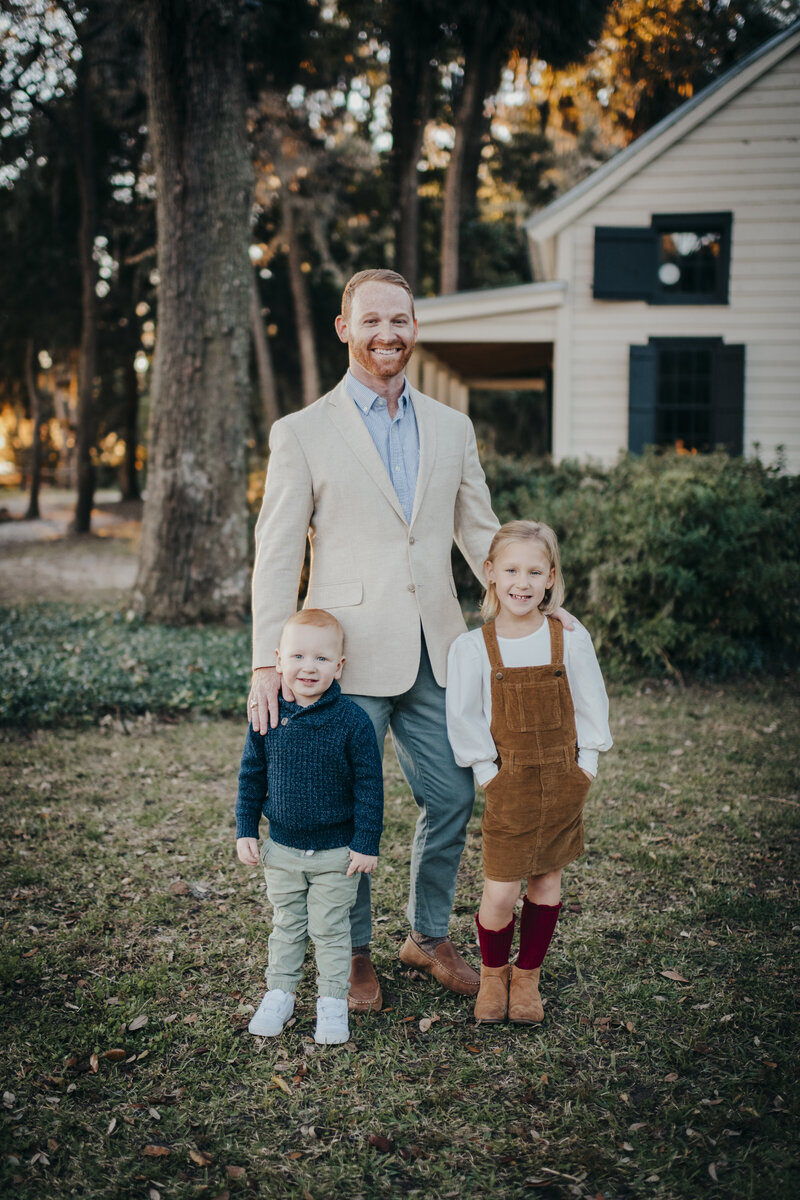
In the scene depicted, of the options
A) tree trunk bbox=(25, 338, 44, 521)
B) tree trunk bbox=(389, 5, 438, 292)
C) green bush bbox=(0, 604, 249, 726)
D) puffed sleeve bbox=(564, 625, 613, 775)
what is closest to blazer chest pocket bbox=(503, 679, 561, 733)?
puffed sleeve bbox=(564, 625, 613, 775)

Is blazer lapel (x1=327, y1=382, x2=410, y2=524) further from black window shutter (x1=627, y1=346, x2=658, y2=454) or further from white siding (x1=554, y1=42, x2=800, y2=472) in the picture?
black window shutter (x1=627, y1=346, x2=658, y2=454)

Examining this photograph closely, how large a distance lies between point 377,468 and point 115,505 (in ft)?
80.6

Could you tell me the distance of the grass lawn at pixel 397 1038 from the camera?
2250mm

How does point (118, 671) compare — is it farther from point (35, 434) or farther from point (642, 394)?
point (35, 434)

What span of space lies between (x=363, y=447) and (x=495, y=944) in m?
1.65

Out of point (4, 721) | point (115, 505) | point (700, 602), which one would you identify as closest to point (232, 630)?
point (4, 721)

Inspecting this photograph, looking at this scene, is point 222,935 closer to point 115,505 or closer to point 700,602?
point 700,602

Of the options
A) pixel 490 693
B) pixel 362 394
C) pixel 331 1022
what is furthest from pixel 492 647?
pixel 331 1022

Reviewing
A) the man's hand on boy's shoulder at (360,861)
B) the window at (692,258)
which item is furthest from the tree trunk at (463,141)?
the man's hand on boy's shoulder at (360,861)

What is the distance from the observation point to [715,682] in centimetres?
727

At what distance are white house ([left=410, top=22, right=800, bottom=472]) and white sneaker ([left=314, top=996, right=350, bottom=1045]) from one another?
847 centimetres

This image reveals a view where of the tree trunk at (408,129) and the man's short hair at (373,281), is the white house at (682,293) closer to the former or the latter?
the tree trunk at (408,129)

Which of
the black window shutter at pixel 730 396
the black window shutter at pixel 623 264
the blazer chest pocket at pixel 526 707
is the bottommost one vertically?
the blazer chest pocket at pixel 526 707

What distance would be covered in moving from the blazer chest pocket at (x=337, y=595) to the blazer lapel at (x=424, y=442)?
0.28m
